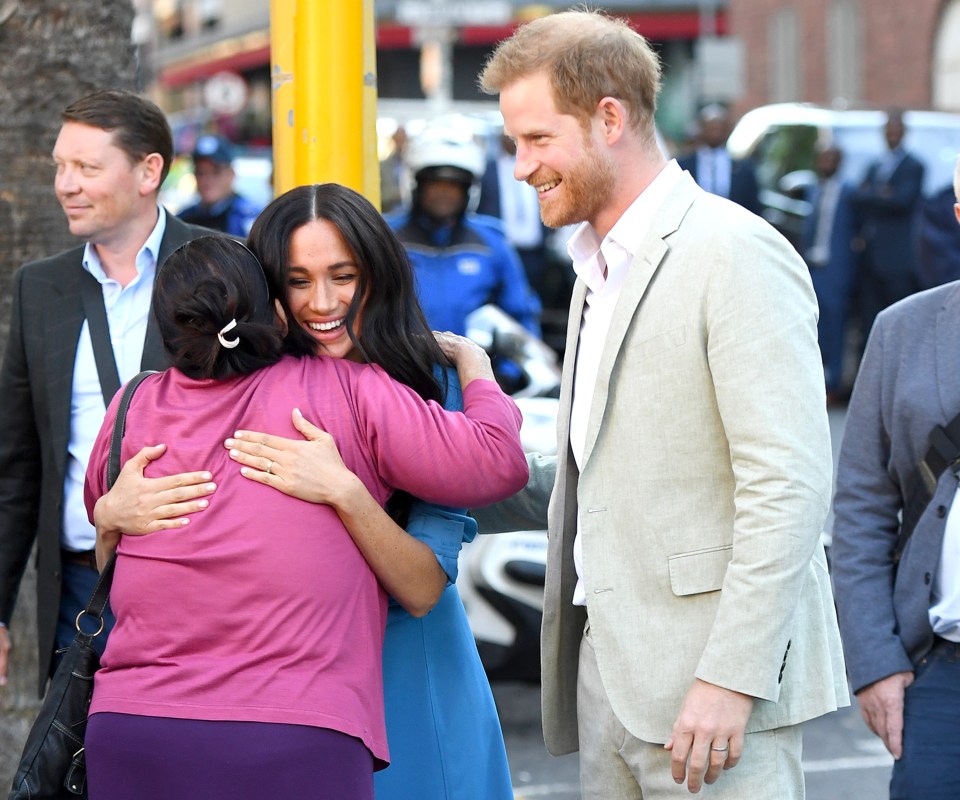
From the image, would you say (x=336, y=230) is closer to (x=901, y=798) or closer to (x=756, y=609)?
(x=756, y=609)

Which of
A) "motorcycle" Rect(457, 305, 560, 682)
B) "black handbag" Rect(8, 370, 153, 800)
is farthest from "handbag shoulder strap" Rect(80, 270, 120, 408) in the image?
"motorcycle" Rect(457, 305, 560, 682)

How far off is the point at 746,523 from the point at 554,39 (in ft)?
3.21

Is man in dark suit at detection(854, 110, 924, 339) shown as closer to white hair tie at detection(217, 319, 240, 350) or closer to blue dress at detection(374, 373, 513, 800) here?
blue dress at detection(374, 373, 513, 800)

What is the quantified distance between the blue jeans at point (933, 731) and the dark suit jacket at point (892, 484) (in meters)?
0.05

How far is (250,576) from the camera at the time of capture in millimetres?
2537

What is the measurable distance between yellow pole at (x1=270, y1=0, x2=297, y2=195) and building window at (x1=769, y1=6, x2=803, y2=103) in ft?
103

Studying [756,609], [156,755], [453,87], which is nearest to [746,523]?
[756,609]

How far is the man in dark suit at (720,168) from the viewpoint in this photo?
14180mm

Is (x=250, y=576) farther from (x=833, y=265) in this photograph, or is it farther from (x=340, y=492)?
(x=833, y=265)

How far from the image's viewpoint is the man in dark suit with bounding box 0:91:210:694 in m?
3.91

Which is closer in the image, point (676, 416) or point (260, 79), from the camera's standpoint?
point (676, 416)

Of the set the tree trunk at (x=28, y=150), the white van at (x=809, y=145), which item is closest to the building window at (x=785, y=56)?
the white van at (x=809, y=145)

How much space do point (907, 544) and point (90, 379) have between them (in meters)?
2.05

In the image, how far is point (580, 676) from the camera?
3.08 m
